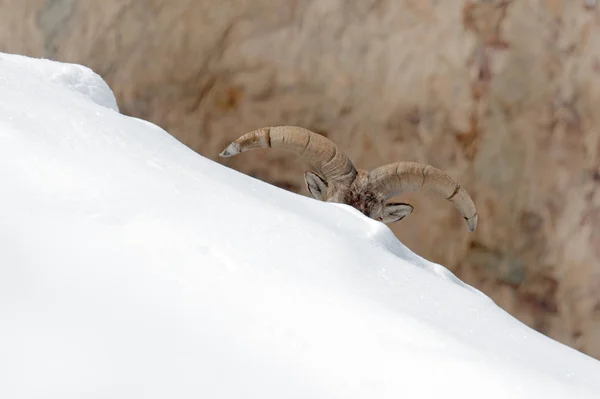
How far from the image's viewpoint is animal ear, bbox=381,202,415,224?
4.71 meters

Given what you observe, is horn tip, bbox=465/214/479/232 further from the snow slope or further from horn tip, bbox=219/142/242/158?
the snow slope

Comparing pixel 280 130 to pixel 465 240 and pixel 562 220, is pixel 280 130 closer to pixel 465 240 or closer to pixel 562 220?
pixel 465 240

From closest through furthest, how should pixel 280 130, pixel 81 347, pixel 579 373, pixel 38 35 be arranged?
pixel 81 347 → pixel 579 373 → pixel 280 130 → pixel 38 35

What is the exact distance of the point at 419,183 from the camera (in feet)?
15.5

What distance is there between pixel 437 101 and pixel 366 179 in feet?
2.95

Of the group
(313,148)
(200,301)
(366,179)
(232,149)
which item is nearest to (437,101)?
(366,179)

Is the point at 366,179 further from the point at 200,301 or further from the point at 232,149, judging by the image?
the point at 200,301

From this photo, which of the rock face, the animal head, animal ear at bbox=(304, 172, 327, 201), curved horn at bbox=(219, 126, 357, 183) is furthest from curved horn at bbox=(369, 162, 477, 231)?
the rock face

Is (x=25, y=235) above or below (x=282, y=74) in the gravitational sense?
below

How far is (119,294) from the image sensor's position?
981 millimetres

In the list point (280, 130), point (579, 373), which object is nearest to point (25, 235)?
point (579, 373)

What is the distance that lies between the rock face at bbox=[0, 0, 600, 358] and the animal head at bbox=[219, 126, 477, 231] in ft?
1.46

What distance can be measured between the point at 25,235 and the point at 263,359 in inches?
14.0

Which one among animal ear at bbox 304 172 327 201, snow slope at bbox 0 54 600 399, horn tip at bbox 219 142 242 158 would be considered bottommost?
snow slope at bbox 0 54 600 399
